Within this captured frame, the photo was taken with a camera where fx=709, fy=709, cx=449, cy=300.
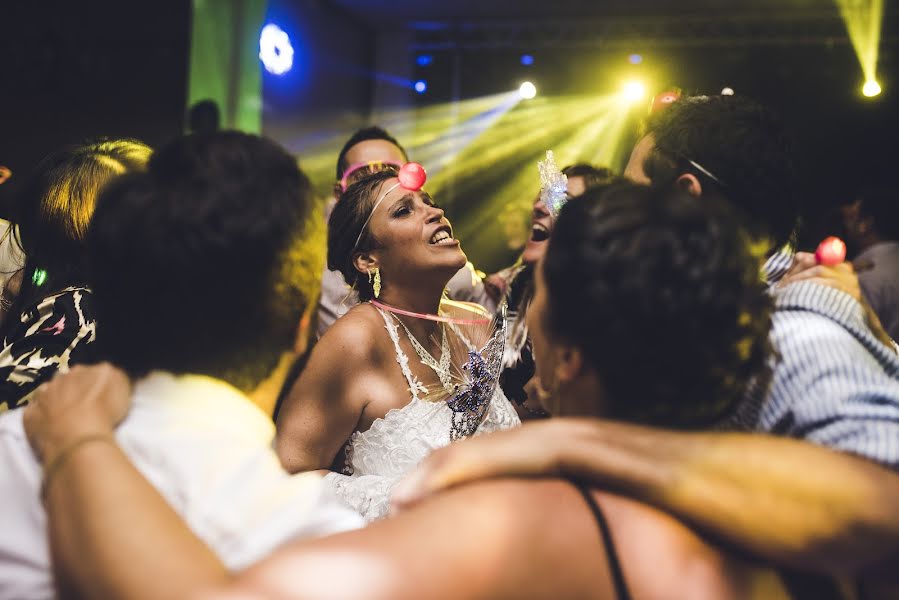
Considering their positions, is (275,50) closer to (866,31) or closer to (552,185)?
(552,185)

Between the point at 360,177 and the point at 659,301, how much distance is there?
2431 millimetres

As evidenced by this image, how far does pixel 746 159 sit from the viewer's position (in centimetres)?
161

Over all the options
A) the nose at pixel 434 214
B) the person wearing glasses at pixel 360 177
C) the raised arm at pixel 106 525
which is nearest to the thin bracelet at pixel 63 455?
the raised arm at pixel 106 525

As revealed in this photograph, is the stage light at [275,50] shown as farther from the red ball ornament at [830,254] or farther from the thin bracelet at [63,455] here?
the thin bracelet at [63,455]

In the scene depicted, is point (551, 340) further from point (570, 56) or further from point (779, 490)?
point (570, 56)

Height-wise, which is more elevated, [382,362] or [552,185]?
[552,185]

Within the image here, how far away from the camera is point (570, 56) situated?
7.33 meters

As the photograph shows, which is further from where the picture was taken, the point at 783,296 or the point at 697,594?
the point at 783,296

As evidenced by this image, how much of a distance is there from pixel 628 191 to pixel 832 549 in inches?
23.7

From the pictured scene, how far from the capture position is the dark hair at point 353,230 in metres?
2.57

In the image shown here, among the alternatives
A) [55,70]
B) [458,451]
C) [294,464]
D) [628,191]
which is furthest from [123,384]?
[55,70]

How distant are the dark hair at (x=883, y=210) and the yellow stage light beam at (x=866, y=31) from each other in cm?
220

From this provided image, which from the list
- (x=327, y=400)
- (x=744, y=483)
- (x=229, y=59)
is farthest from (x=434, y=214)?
(x=229, y=59)

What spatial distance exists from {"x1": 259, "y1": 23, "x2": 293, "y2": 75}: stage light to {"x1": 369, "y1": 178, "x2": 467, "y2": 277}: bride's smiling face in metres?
3.70
